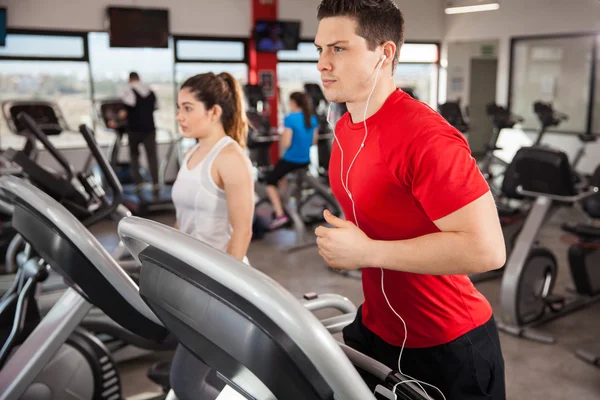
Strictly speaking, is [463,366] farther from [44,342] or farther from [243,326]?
[44,342]

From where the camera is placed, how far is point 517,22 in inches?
389

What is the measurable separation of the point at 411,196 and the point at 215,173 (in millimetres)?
1111

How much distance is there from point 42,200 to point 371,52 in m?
0.95

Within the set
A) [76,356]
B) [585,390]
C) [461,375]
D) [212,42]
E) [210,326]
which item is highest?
[212,42]

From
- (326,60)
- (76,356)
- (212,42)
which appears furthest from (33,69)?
(326,60)

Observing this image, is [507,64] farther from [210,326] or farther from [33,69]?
[210,326]

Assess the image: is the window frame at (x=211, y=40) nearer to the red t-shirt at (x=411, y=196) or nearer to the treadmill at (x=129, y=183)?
the treadmill at (x=129, y=183)

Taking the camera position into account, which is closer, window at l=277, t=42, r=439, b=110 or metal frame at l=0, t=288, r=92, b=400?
metal frame at l=0, t=288, r=92, b=400

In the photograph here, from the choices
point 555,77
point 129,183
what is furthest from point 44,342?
point 555,77

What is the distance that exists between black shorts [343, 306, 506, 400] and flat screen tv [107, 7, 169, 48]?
7.75 meters

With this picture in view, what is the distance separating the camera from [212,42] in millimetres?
9203

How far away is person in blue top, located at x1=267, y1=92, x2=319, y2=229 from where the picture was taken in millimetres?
6023

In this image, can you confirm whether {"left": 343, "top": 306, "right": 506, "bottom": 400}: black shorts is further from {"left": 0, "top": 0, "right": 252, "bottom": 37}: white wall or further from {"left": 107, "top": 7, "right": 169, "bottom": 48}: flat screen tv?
{"left": 0, "top": 0, "right": 252, "bottom": 37}: white wall

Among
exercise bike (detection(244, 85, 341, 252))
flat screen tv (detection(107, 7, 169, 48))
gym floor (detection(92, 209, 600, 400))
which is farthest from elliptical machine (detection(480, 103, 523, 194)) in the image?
flat screen tv (detection(107, 7, 169, 48))
